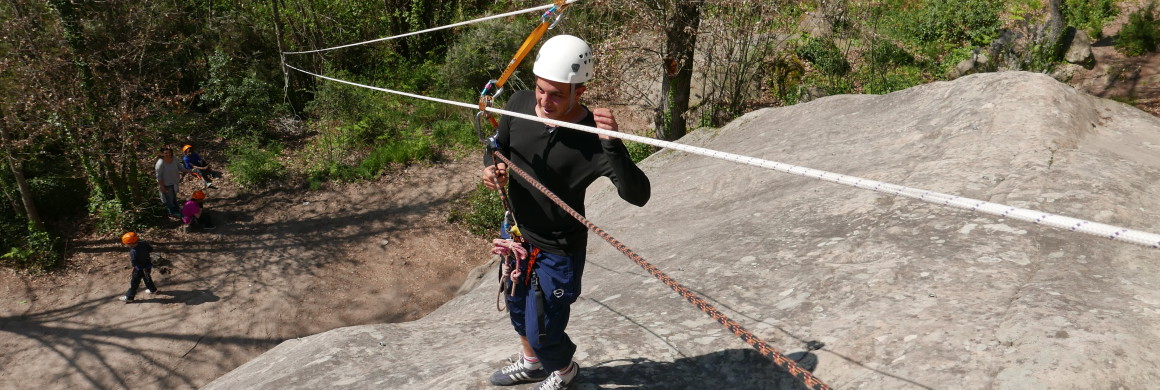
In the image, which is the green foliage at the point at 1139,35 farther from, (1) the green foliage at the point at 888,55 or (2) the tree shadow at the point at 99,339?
(2) the tree shadow at the point at 99,339

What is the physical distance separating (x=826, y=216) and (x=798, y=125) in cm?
301

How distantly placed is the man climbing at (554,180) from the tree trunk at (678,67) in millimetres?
7272

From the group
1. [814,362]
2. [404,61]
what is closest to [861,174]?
[814,362]

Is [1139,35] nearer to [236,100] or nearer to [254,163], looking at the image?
[254,163]

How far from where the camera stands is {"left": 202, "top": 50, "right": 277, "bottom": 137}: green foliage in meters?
14.7

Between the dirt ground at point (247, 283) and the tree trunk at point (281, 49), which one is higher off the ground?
the tree trunk at point (281, 49)

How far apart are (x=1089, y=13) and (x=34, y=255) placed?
64.2 feet

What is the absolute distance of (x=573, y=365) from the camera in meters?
3.50

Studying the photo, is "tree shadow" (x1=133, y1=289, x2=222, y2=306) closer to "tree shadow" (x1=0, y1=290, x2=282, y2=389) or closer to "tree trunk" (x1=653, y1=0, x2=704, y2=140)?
"tree shadow" (x1=0, y1=290, x2=282, y2=389)

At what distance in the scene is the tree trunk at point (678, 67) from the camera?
400 inches

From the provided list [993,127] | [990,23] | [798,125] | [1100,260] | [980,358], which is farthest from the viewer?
[990,23]

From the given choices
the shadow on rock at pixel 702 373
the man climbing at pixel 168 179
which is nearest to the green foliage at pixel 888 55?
the shadow on rock at pixel 702 373

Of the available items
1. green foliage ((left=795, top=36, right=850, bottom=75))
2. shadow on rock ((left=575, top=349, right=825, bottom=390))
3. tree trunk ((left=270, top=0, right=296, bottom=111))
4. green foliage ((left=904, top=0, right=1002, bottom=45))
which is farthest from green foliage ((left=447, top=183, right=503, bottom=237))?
green foliage ((left=904, top=0, right=1002, bottom=45))

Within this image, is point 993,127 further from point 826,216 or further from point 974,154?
point 826,216
